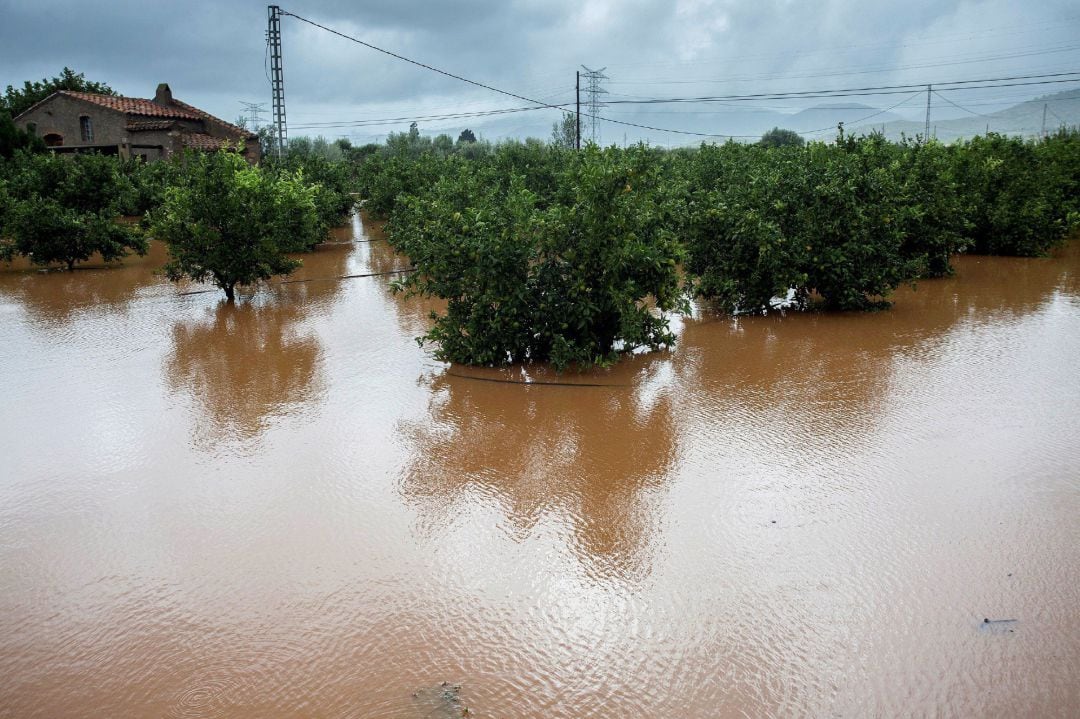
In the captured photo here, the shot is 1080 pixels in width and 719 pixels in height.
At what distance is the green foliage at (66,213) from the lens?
1570 cm

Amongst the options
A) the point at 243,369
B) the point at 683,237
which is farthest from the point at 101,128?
the point at 683,237

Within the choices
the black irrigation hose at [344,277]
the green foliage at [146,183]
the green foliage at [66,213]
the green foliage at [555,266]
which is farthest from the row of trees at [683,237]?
the green foliage at [146,183]

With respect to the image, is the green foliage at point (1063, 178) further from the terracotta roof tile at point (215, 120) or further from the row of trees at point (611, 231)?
the terracotta roof tile at point (215, 120)

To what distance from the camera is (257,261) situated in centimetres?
1305

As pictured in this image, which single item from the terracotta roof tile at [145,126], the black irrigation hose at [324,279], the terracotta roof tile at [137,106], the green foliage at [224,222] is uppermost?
the terracotta roof tile at [137,106]

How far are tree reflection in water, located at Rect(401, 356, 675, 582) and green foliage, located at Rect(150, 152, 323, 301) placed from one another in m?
6.17

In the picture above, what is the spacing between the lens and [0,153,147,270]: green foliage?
51.5ft

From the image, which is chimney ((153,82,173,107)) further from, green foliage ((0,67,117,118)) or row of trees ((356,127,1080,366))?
row of trees ((356,127,1080,366))

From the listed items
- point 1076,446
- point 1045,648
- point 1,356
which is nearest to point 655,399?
point 1076,446

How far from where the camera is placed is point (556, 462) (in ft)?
20.4

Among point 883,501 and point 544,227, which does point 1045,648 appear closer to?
point 883,501

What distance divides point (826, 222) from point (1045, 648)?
8.01 meters

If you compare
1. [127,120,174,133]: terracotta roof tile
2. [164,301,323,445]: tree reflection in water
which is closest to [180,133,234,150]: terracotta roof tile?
[127,120,174,133]: terracotta roof tile

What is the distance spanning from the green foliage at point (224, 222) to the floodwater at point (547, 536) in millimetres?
3687
